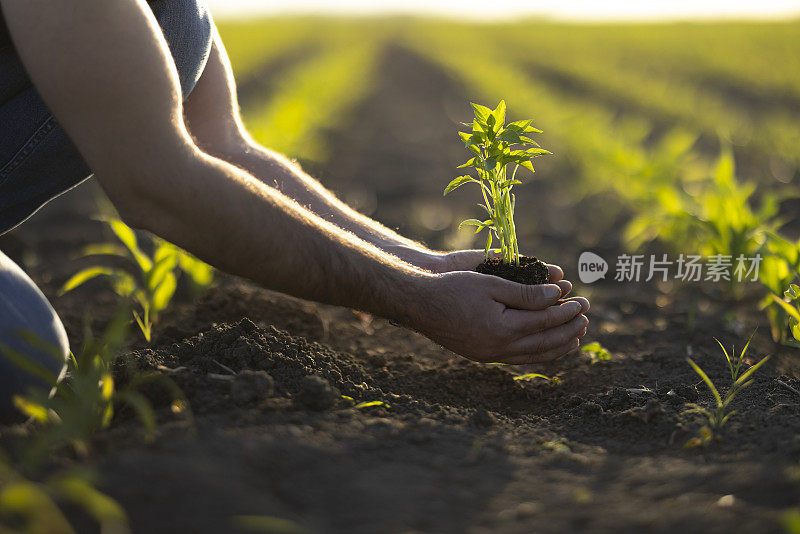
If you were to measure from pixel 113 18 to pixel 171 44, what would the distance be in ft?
2.19

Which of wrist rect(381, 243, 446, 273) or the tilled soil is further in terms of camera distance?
wrist rect(381, 243, 446, 273)

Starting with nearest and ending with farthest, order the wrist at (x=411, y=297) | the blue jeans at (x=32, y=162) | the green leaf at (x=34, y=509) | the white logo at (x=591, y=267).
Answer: the green leaf at (x=34, y=509) → the blue jeans at (x=32, y=162) → the wrist at (x=411, y=297) → the white logo at (x=591, y=267)

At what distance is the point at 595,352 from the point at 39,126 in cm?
194

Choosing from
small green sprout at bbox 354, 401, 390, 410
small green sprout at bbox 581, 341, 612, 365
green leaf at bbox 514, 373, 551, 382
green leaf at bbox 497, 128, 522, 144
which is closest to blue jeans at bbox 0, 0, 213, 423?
small green sprout at bbox 354, 401, 390, 410

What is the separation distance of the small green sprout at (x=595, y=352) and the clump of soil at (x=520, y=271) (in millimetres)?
331

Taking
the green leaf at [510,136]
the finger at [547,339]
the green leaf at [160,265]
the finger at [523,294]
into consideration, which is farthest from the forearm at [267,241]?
the green leaf at [160,265]

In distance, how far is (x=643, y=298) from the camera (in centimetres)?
342

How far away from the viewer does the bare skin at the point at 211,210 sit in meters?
1.47

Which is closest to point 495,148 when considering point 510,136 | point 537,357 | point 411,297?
point 510,136

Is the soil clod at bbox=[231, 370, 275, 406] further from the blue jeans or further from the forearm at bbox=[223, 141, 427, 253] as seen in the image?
the forearm at bbox=[223, 141, 427, 253]

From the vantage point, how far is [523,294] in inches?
75.4

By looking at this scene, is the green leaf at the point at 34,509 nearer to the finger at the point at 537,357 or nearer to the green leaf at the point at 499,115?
A: the finger at the point at 537,357

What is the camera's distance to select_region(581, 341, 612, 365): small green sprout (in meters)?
2.30

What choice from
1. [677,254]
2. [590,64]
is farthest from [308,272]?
[590,64]
